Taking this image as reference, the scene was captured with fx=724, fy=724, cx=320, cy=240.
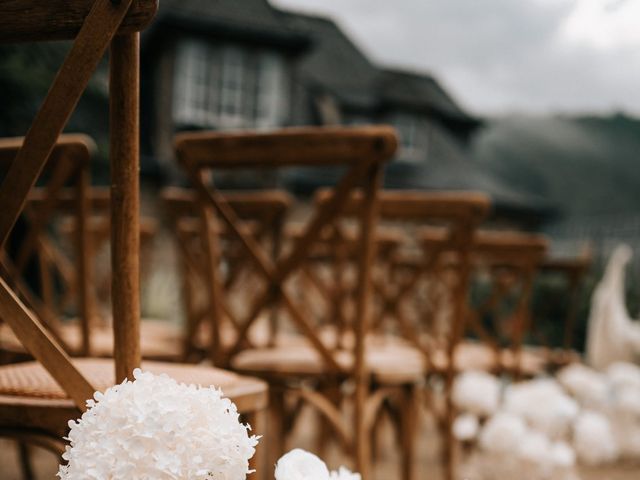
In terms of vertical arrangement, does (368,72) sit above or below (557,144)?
below

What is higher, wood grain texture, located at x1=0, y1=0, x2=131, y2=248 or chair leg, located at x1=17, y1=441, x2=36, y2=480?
wood grain texture, located at x1=0, y1=0, x2=131, y2=248

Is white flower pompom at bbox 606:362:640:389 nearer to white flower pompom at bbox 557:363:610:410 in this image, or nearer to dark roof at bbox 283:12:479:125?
white flower pompom at bbox 557:363:610:410

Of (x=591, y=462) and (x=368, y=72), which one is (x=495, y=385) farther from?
(x=368, y=72)

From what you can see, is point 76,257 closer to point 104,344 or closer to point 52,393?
point 104,344

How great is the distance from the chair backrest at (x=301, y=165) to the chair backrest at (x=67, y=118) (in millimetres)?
760

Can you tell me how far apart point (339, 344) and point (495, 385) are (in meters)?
0.84

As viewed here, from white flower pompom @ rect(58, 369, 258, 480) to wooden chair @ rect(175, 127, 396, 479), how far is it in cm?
95

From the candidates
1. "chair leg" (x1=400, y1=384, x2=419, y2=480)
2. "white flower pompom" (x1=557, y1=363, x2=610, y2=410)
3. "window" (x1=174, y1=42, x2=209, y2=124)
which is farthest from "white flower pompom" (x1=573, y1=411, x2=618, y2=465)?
"window" (x1=174, y1=42, x2=209, y2=124)

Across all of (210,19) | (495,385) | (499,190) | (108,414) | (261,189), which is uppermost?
(210,19)

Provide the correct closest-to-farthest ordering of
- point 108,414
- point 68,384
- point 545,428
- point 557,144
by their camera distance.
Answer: point 108,414 → point 68,384 → point 545,428 → point 557,144

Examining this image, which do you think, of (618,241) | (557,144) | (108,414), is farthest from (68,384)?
(557,144)

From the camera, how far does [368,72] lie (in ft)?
61.9

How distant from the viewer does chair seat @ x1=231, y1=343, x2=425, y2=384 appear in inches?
85.6

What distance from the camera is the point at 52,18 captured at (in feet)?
3.64
